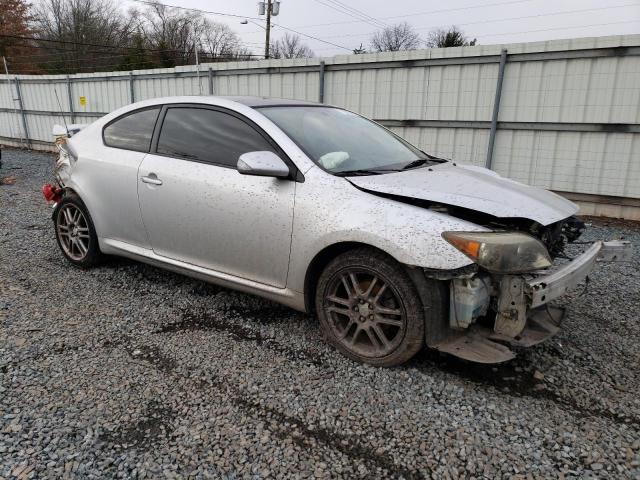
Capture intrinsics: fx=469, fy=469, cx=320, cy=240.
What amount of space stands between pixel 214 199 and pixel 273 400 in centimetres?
147

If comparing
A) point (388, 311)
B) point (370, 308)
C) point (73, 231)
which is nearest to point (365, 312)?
point (370, 308)

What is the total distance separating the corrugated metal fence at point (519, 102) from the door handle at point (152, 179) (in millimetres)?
4794

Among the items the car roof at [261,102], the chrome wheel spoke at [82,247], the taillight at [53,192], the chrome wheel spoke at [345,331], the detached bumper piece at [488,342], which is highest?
the car roof at [261,102]

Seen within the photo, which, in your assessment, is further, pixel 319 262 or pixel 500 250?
pixel 319 262

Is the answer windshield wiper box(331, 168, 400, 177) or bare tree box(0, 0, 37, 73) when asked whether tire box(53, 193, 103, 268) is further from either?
bare tree box(0, 0, 37, 73)

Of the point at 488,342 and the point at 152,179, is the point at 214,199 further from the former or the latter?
the point at 488,342

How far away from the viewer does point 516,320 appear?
2518mm

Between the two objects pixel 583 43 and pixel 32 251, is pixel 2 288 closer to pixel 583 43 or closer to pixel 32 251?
pixel 32 251

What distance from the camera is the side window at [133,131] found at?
389 centimetres

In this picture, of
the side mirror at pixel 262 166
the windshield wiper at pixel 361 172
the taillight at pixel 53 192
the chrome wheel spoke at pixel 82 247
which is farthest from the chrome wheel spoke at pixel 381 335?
the taillight at pixel 53 192

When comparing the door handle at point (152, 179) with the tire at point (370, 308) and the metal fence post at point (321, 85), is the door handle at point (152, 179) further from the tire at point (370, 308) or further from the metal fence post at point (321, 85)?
the metal fence post at point (321, 85)

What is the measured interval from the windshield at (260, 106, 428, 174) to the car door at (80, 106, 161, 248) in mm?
1212

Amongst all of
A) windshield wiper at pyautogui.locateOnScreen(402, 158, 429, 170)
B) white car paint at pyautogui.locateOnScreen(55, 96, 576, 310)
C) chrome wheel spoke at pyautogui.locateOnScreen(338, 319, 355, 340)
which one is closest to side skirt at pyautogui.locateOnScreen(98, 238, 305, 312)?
white car paint at pyautogui.locateOnScreen(55, 96, 576, 310)

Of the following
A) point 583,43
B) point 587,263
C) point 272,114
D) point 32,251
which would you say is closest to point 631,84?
point 583,43
